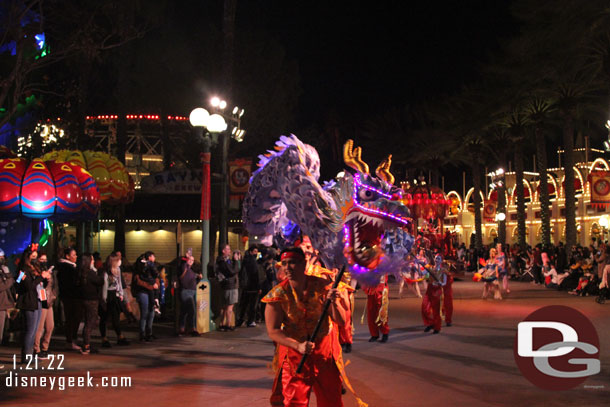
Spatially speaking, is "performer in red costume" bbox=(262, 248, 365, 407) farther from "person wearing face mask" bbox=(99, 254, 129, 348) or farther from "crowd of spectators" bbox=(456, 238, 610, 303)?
"crowd of spectators" bbox=(456, 238, 610, 303)

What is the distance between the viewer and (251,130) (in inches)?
1251

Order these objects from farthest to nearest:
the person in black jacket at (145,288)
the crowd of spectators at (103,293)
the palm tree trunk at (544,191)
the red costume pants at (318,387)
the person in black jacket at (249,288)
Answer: the palm tree trunk at (544,191) → the person in black jacket at (249,288) → the person in black jacket at (145,288) → the crowd of spectators at (103,293) → the red costume pants at (318,387)

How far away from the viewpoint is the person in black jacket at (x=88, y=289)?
11117 millimetres

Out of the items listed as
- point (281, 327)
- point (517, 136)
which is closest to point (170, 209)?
point (517, 136)

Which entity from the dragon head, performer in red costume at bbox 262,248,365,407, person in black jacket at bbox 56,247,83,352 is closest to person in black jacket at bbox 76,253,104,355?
person in black jacket at bbox 56,247,83,352

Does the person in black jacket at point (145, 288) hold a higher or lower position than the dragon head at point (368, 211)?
lower

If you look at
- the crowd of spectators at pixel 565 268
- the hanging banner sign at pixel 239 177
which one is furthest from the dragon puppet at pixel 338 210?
the hanging banner sign at pixel 239 177

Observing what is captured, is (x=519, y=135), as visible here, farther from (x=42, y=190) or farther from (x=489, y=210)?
(x=42, y=190)

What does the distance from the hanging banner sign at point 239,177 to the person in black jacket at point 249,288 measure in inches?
Answer: 209

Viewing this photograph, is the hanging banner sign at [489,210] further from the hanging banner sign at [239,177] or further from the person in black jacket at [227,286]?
the person in black jacket at [227,286]

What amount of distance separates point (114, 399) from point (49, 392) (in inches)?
39.5

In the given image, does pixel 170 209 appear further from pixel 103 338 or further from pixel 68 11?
pixel 103 338

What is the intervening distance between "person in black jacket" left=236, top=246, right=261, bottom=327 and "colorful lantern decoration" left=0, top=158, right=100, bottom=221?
147 inches

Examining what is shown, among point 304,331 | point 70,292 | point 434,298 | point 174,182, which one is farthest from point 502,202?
point 304,331
